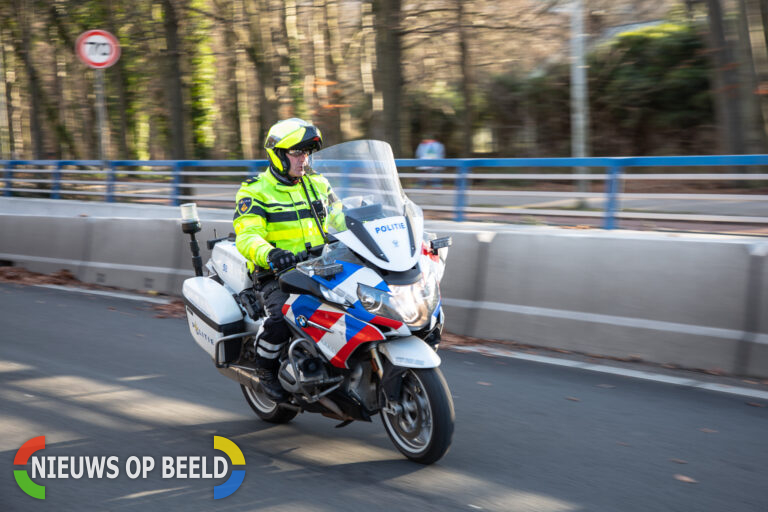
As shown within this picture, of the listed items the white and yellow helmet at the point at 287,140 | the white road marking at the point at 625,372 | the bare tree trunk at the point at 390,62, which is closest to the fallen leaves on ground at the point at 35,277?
the bare tree trunk at the point at 390,62

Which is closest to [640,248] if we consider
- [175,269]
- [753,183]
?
[175,269]

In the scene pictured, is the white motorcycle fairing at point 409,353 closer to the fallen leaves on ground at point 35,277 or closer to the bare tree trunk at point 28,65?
the fallen leaves on ground at point 35,277

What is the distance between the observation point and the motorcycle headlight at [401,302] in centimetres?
450

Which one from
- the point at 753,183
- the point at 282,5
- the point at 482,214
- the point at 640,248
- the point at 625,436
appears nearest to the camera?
the point at 625,436

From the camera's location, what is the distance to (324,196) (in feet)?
18.1

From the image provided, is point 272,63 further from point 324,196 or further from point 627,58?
point 324,196

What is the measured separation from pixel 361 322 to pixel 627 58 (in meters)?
21.0

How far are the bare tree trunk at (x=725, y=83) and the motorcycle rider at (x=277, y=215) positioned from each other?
10.8 metres

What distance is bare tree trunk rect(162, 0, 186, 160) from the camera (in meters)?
17.8

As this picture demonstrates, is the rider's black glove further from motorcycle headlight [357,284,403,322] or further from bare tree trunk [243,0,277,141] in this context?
bare tree trunk [243,0,277,141]

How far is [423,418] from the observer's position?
15.4ft

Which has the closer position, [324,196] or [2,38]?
[324,196]

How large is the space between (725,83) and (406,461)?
1171 cm

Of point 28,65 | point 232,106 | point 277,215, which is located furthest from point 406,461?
point 232,106
